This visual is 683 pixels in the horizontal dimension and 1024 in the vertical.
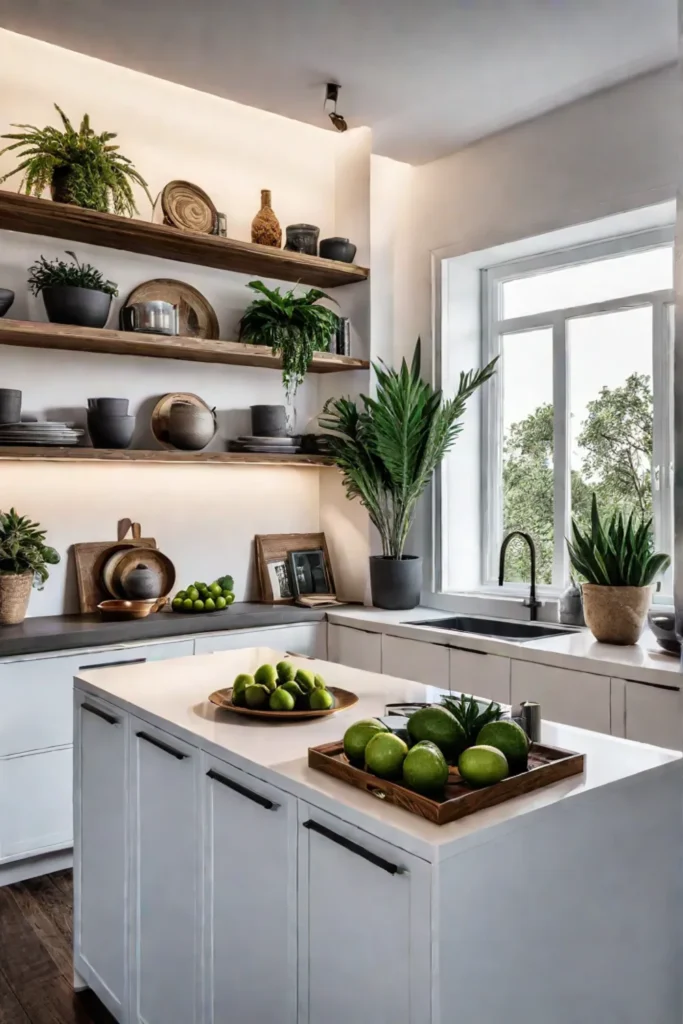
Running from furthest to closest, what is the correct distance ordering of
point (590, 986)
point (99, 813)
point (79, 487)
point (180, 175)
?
point (180, 175), point (79, 487), point (99, 813), point (590, 986)

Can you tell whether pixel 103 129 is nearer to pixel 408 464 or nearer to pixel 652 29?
pixel 408 464

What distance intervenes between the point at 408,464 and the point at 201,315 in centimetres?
122

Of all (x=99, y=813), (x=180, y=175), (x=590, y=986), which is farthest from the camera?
(x=180, y=175)

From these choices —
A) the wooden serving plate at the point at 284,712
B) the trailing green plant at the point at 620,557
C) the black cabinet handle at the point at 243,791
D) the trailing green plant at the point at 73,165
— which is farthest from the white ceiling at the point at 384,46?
the black cabinet handle at the point at 243,791

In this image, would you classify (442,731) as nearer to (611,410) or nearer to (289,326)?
(611,410)

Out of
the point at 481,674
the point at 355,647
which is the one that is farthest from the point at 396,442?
the point at 481,674

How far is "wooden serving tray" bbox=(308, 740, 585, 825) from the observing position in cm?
130

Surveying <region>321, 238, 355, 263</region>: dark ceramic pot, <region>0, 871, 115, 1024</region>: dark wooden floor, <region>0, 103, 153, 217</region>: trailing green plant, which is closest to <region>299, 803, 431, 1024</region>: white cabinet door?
<region>0, 871, 115, 1024</region>: dark wooden floor

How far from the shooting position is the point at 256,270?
4203 millimetres

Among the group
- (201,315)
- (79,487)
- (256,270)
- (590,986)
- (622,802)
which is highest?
(256,270)

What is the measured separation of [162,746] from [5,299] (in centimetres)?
211

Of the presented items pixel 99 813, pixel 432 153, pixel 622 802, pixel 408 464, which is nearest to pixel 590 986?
pixel 622 802

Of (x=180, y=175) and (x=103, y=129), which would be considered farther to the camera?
(x=180, y=175)

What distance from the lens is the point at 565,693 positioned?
113 inches
